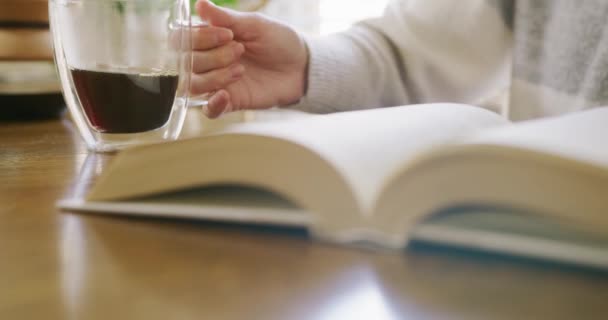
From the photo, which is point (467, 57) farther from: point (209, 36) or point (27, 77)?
point (27, 77)

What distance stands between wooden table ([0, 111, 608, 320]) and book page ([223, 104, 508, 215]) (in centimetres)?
4

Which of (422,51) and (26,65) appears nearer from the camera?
(26,65)

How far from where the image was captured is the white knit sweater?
94 cm

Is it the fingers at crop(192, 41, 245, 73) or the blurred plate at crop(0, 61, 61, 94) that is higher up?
the fingers at crop(192, 41, 245, 73)

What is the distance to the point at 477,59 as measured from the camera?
1151 mm

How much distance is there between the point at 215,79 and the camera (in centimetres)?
Answer: 86

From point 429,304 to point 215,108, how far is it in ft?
1.97

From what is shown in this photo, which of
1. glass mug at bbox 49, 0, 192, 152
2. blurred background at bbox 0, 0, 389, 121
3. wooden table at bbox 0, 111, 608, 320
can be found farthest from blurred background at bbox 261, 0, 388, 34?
wooden table at bbox 0, 111, 608, 320

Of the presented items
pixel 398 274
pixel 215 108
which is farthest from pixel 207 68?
pixel 398 274

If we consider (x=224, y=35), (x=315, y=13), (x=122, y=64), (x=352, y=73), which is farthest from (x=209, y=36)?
(x=315, y=13)

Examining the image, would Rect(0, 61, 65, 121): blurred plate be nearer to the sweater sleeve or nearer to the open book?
the sweater sleeve

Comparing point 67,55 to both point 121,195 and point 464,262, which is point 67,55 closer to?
point 121,195

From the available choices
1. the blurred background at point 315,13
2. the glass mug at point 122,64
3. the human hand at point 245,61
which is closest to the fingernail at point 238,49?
the human hand at point 245,61

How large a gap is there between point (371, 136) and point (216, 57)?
1.52 feet
